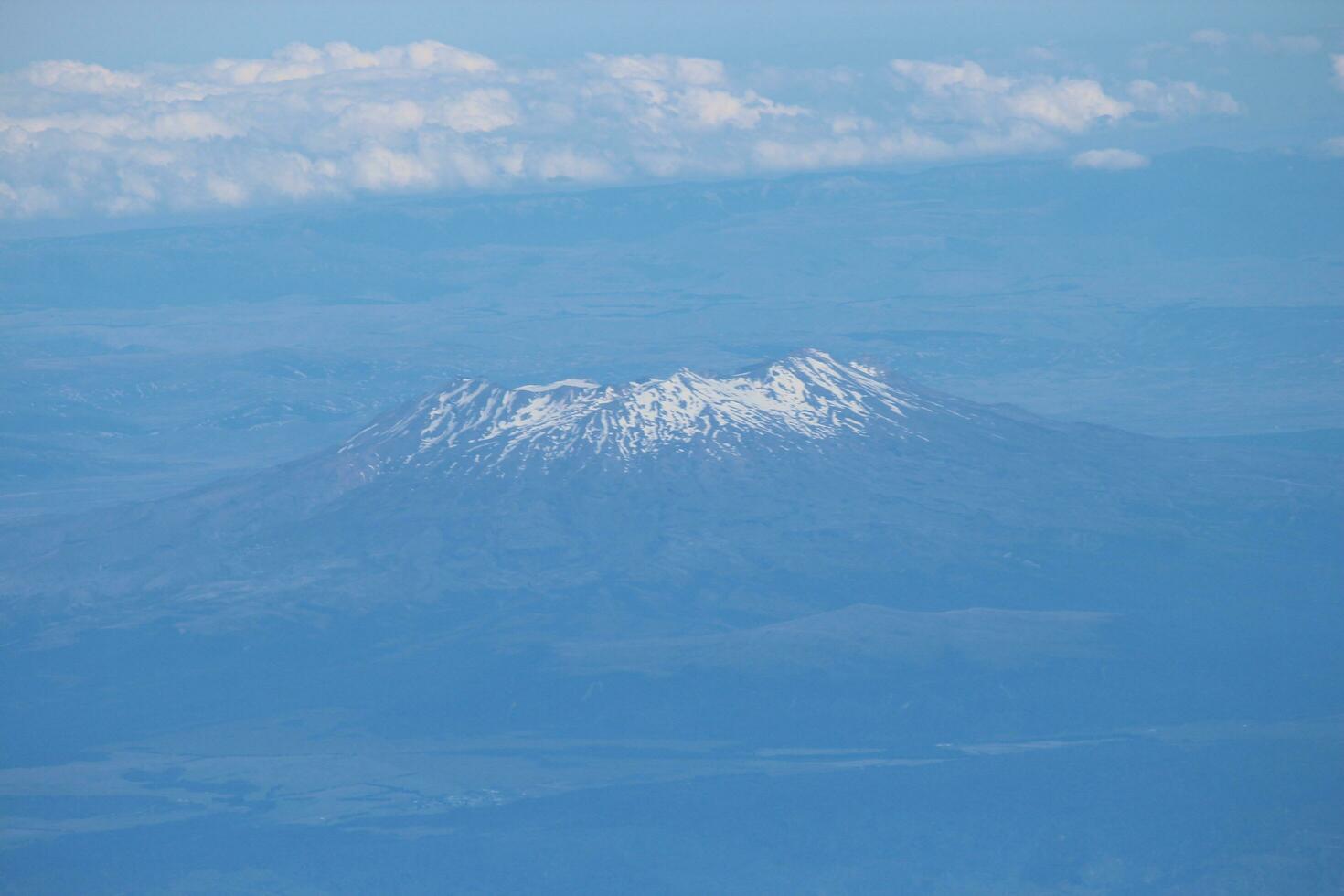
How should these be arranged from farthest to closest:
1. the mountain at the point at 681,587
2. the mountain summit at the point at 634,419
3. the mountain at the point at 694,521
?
the mountain summit at the point at 634,419 < the mountain at the point at 694,521 < the mountain at the point at 681,587

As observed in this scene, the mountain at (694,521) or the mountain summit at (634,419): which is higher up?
the mountain summit at (634,419)

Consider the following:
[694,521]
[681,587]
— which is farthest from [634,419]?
[681,587]

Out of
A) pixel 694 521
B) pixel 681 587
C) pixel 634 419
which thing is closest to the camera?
pixel 681 587

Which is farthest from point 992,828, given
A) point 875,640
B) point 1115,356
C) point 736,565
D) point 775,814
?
point 1115,356

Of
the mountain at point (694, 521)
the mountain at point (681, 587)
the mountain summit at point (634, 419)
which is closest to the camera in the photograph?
the mountain at point (681, 587)

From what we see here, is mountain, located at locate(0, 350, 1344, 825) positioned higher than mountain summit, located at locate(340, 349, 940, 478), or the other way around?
mountain summit, located at locate(340, 349, 940, 478)

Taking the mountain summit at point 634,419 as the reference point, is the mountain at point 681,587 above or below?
below

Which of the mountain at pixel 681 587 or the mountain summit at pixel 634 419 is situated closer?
the mountain at pixel 681 587

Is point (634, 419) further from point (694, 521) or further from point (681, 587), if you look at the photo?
point (681, 587)

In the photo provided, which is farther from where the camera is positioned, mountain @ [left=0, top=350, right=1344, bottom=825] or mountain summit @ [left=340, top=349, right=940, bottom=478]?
mountain summit @ [left=340, top=349, right=940, bottom=478]
